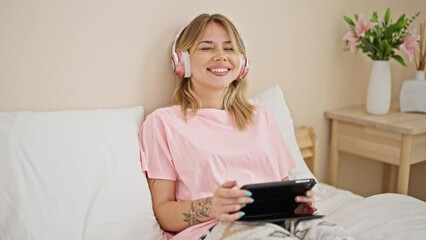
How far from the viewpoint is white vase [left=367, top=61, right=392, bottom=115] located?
2.18m

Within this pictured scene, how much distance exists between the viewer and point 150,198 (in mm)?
1477

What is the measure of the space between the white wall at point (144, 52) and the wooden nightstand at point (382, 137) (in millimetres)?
66

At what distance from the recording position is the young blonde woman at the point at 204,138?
1.48 m

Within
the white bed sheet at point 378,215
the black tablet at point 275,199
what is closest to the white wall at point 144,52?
the white bed sheet at point 378,215

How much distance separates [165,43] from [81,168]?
554 millimetres

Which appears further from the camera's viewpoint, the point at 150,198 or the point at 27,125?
the point at 150,198

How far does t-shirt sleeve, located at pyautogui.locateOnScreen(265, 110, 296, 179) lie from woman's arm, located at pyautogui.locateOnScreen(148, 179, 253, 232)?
37 centimetres

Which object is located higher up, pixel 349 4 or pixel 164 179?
pixel 349 4

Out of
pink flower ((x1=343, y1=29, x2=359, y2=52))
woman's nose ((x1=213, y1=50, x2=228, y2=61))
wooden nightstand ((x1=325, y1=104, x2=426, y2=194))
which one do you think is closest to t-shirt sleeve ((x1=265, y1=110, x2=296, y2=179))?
woman's nose ((x1=213, y1=50, x2=228, y2=61))

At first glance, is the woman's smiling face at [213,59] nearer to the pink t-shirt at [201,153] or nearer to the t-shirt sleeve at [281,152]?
the pink t-shirt at [201,153]

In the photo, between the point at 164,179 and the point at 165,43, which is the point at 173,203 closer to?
the point at 164,179

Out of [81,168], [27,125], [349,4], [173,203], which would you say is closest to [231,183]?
[173,203]

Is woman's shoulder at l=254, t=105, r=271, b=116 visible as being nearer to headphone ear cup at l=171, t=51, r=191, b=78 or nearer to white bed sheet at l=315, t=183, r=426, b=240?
headphone ear cup at l=171, t=51, r=191, b=78

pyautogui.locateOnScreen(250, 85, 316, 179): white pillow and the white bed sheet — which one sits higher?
pyautogui.locateOnScreen(250, 85, 316, 179): white pillow
